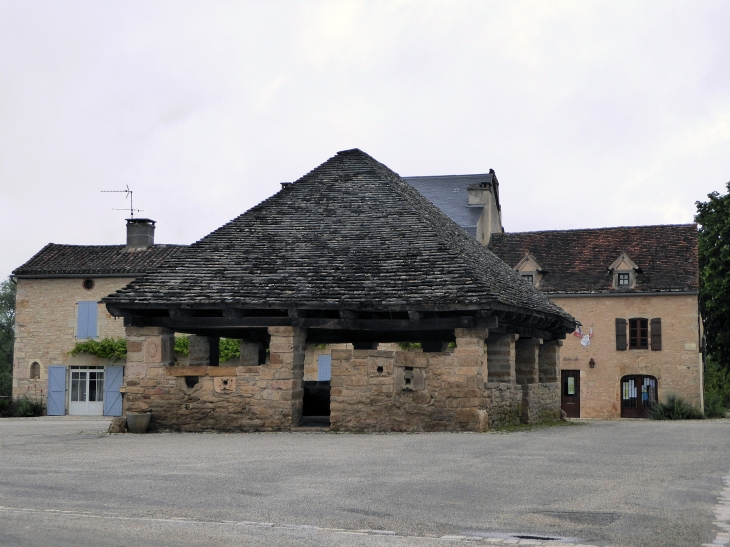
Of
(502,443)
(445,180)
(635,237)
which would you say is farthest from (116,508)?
(445,180)

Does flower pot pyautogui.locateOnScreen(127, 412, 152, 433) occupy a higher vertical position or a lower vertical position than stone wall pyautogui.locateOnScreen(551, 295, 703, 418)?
lower

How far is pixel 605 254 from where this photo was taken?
3284cm

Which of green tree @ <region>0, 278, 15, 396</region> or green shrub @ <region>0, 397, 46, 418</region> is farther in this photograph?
green tree @ <region>0, 278, 15, 396</region>

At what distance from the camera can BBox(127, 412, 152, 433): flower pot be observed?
15.7 m

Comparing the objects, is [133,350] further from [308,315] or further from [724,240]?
[724,240]

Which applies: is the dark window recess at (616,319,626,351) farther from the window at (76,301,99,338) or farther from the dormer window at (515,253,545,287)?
the window at (76,301,99,338)

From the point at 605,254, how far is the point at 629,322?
273cm

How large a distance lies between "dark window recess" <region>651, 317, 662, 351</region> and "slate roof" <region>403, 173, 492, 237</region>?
6805mm

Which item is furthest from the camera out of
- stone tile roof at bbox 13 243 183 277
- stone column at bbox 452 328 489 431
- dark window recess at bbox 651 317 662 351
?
stone tile roof at bbox 13 243 183 277

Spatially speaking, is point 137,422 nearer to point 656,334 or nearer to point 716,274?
point 656,334

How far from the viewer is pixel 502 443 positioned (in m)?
12.4

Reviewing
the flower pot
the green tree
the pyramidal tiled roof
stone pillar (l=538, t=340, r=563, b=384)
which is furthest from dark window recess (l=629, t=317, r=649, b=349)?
the green tree

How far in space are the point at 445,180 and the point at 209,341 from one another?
22048 mm

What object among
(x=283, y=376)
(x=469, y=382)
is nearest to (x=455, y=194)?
(x=283, y=376)
